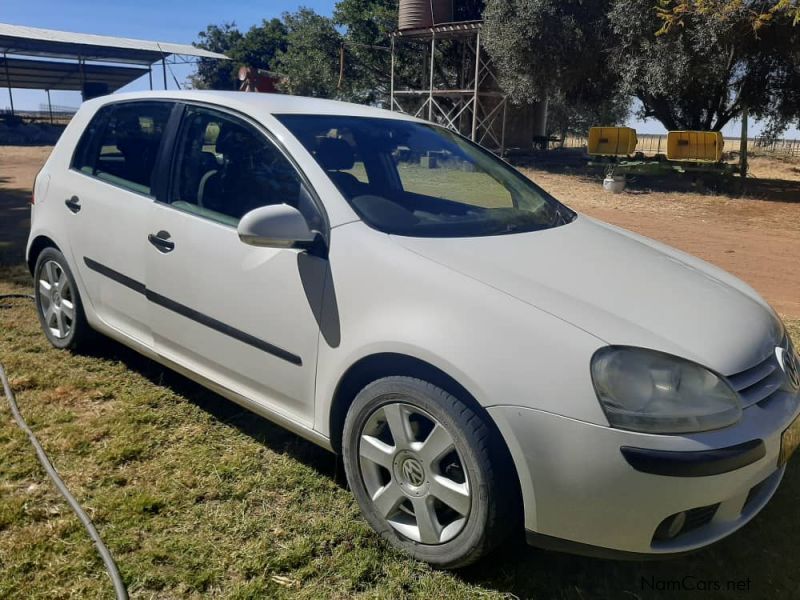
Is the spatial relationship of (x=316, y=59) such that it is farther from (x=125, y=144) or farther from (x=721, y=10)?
(x=125, y=144)

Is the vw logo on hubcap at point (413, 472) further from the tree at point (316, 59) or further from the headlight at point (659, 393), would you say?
the tree at point (316, 59)

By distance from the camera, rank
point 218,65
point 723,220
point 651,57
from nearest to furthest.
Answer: point 723,220
point 651,57
point 218,65

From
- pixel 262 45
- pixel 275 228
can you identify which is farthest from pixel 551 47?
pixel 262 45

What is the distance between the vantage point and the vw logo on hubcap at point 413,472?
92.0 inches

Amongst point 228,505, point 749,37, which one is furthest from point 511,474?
point 749,37

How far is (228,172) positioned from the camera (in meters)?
3.06

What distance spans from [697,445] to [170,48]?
34998 mm

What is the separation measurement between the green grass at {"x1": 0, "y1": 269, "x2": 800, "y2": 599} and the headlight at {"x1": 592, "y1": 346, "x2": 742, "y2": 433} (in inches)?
30.6

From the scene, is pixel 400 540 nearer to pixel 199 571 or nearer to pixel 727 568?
pixel 199 571

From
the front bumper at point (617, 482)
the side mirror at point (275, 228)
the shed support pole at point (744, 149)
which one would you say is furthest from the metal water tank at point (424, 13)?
the front bumper at point (617, 482)

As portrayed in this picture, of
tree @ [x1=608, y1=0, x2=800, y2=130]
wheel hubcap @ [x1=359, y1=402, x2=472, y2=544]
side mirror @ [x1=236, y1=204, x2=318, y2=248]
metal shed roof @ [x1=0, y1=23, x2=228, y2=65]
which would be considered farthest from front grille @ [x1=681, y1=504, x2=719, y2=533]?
metal shed roof @ [x1=0, y1=23, x2=228, y2=65]

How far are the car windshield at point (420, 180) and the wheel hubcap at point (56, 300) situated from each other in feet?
6.48

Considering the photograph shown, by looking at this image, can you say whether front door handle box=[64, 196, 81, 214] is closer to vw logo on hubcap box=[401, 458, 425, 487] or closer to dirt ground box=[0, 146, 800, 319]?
vw logo on hubcap box=[401, 458, 425, 487]

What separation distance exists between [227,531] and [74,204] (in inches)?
86.5
